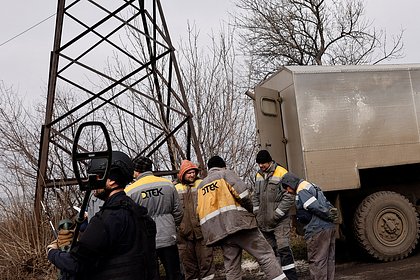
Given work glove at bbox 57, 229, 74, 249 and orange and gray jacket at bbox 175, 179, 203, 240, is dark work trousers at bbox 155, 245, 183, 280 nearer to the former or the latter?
orange and gray jacket at bbox 175, 179, 203, 240

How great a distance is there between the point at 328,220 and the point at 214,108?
6.58 meters

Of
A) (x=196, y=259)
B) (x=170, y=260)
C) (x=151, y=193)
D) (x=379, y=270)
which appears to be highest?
(x=151, y=193)

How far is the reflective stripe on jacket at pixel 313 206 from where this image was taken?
596 centimetres

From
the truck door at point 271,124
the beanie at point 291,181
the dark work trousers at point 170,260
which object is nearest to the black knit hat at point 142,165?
the dark work trousers at point 170,260

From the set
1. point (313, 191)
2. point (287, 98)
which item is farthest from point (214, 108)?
point (313, 191)

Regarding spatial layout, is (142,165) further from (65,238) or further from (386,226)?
(386,226)

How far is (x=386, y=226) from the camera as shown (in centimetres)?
829

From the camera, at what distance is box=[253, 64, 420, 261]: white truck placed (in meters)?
7.92

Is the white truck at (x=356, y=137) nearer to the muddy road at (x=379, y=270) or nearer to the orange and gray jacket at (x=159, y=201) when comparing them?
the muddy road at (x=379, y=270)

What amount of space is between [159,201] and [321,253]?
6.56 ft

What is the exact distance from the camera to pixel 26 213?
8.17 metres

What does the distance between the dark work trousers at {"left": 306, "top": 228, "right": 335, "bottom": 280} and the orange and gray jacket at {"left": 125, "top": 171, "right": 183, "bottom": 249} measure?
165 cm

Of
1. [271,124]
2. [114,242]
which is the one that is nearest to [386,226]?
[271,124]

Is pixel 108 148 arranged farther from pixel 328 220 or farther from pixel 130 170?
pixel 328 220
